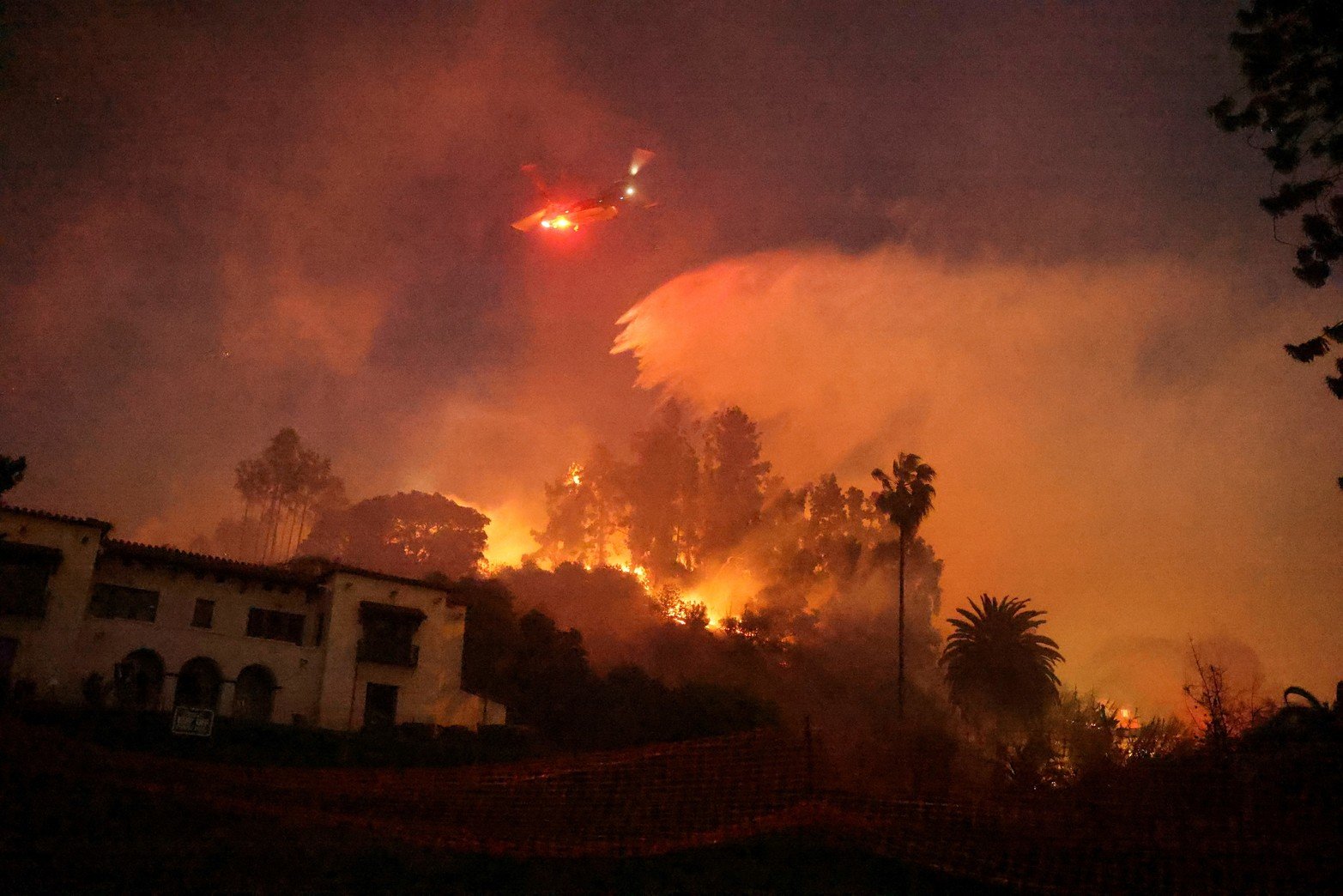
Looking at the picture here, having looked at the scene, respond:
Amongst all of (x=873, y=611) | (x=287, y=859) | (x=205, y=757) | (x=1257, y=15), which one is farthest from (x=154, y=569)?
(x=873, y=611)

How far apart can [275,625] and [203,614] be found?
9.42ft

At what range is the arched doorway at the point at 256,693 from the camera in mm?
35719

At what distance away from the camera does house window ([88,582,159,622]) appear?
109 feet

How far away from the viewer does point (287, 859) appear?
45.4 feet

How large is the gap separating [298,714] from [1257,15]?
38.7 m

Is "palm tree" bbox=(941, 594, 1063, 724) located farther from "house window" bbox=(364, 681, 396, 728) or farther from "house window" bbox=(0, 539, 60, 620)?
"house window" bbox=(0, 539, 60, 620)

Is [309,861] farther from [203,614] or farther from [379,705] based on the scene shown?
[379,705]

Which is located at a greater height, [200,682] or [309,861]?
[200,682]

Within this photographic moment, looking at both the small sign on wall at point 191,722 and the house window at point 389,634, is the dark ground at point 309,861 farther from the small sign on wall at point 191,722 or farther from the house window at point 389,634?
the house window at point 389,634

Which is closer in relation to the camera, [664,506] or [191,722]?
[191,722]

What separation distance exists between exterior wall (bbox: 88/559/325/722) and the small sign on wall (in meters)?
19.4

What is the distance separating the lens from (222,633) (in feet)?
117

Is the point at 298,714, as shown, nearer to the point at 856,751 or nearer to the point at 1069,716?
the point at 856,751

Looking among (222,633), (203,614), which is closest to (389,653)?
(222,633)
